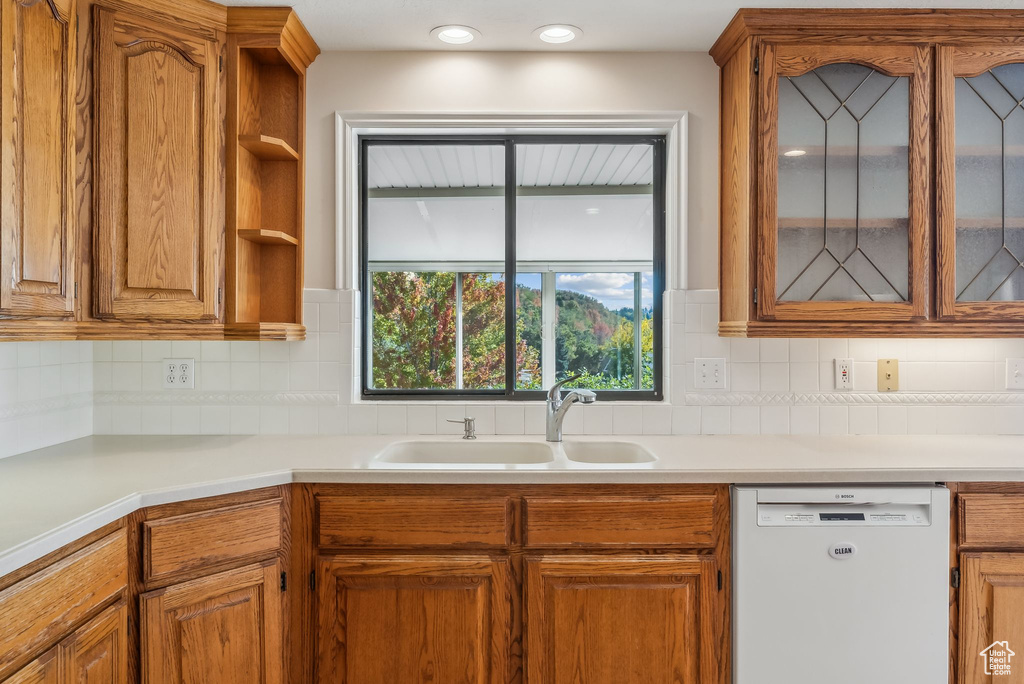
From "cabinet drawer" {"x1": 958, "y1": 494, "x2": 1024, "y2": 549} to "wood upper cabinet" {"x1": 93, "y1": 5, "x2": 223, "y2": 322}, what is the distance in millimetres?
2232

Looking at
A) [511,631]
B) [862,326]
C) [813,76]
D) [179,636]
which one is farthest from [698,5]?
[179,636]

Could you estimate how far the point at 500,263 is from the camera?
492cm

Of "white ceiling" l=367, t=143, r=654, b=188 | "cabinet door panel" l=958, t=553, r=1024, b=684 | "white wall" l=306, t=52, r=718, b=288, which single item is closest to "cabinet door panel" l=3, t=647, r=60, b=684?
"white wall" l=306, t=52, r=718, b=288

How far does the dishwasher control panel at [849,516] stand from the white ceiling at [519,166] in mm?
2386

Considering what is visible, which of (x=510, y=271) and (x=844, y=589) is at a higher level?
(x=510, y=271)

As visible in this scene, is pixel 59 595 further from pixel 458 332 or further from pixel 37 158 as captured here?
pixel 458 332

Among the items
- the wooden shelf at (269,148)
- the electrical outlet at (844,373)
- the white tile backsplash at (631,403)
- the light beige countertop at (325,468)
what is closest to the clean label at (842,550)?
the light beige countertop at (325,468)

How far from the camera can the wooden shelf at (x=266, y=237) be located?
1870 millimetres

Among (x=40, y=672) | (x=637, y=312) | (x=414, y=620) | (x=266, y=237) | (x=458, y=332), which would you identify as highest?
(x=266, y=237)

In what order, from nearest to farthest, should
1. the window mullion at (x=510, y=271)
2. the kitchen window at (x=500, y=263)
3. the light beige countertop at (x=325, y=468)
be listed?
the light beige countertop at (x=325, y=468) → the window mullion at (x=510, y=271) → the kitchen window at (x=500, y=263)

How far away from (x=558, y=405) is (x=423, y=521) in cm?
65

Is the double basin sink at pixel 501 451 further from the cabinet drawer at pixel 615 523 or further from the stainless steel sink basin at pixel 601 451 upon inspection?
the cabinet drawer at pixel 615 523

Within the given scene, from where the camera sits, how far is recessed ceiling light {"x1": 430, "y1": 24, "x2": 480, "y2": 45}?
6.48ft

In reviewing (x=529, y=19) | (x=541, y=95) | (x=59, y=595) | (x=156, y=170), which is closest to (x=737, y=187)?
(x=541, y=95)
